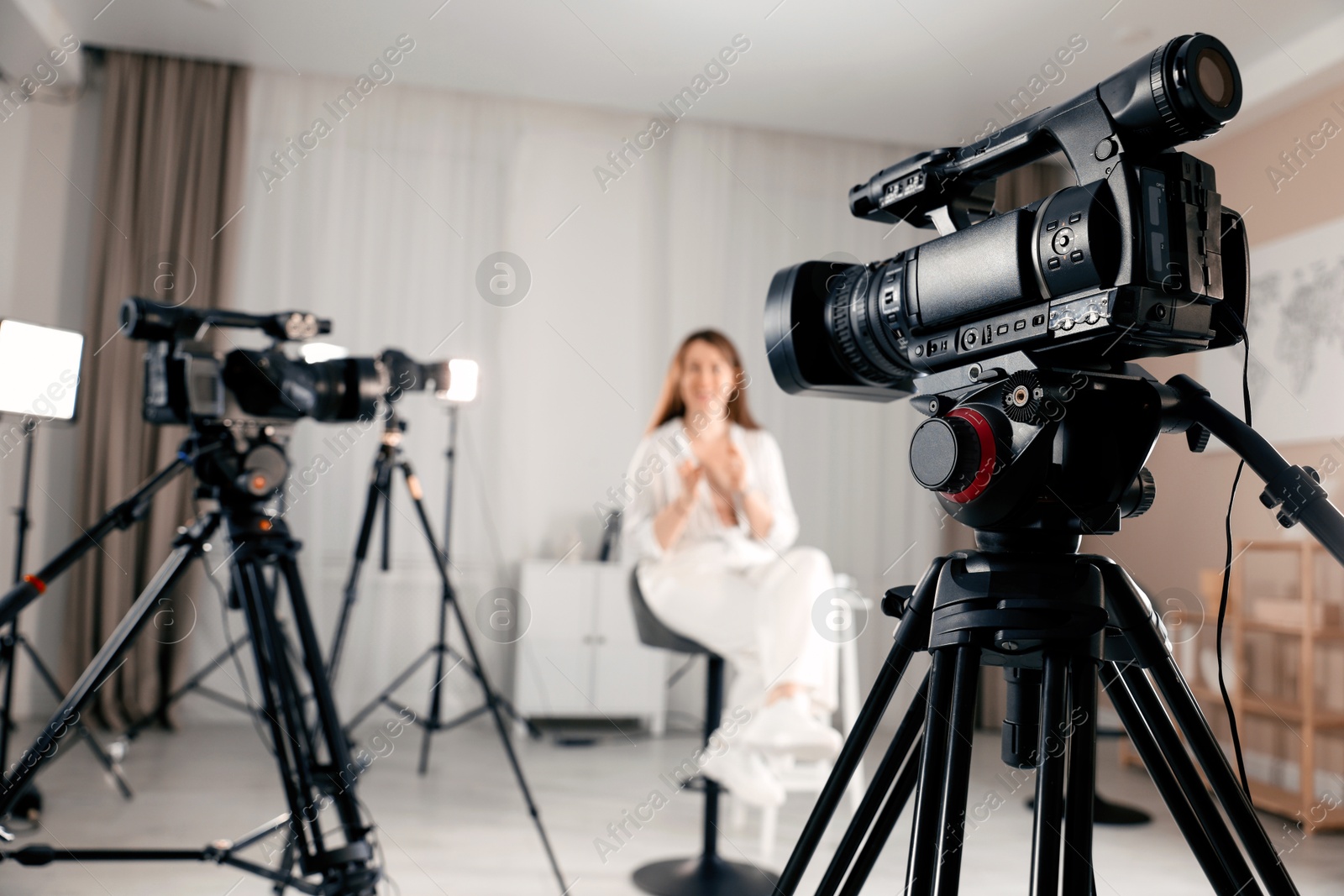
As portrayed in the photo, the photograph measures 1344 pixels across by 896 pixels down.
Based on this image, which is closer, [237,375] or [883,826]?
[883,826]

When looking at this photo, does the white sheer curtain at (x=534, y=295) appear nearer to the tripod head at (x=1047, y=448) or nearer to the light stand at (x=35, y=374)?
the light stand at (x=35, y=374)

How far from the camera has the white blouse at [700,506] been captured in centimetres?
234

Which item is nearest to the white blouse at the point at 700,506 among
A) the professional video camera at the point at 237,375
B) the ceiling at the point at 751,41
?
the professional video camera at the point at 237,375

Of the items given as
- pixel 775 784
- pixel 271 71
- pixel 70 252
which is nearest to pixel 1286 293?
pixel 775 784

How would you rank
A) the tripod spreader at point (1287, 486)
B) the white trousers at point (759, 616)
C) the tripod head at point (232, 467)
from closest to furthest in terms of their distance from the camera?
the tripod spreader at point (1287, 486) < the tripod head at point (232, 467) < the white trousers at point (759, 616)

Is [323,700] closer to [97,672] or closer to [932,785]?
[97,672]

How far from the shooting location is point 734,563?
2.30m

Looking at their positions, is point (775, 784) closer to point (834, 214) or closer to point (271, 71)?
point (834, 214)

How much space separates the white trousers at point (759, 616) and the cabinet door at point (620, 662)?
4.42 ft

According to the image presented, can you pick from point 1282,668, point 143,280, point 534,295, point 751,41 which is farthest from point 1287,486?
point 143,280

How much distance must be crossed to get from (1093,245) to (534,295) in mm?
3394

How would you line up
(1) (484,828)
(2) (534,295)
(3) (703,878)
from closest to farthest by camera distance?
(3) (703,878) < (1) (484,828) < (2) (534,295)

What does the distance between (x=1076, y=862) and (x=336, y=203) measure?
11.9 ft

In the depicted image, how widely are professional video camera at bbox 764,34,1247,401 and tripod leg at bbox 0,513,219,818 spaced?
41.1 inches
